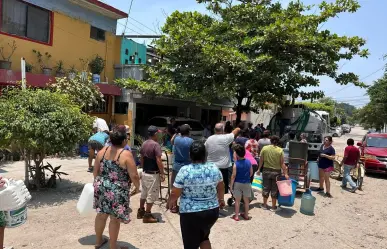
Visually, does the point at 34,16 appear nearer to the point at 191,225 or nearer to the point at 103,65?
the point at 103,65

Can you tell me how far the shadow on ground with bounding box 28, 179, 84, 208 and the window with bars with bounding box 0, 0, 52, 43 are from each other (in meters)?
6.85

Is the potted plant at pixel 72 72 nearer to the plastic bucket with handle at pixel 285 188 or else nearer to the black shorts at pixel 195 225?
the plastic bucket with handle at pixel 285 188

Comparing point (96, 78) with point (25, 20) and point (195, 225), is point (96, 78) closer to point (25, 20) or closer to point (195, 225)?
point (25, 20)

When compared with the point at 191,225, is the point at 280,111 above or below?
above

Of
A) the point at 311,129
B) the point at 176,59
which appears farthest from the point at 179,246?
the point at 311,129

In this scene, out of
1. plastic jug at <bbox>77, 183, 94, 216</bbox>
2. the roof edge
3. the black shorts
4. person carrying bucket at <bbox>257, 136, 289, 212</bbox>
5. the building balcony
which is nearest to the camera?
the black shorts

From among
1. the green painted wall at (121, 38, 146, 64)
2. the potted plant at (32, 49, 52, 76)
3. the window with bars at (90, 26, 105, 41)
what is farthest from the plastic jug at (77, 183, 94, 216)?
the green painted wall at (121, 38, 146, 64)

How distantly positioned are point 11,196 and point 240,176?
375cm

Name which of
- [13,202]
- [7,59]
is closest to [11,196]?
[13,202]

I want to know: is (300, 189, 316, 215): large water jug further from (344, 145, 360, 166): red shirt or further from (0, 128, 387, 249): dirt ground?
(344, 145, 360, 166): red shirt

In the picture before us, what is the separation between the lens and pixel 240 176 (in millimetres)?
6160

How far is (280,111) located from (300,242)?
37.8 ft

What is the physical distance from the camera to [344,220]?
273 inches

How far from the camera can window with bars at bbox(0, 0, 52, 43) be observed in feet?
38.0
